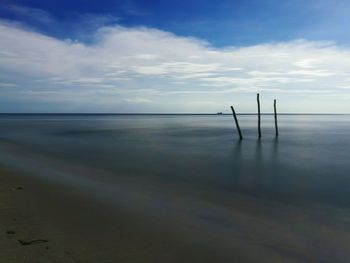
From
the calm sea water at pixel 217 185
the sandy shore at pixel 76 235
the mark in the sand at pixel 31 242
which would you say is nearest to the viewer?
the sandy shore at pixel 76 235

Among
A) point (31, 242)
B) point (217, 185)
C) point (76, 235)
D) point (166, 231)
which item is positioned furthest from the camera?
point (217, 185)

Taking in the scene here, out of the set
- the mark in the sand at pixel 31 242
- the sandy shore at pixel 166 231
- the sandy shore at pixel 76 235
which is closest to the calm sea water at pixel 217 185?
the sandy shore at pixel 166 231

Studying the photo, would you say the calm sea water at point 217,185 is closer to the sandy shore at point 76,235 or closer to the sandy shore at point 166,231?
the sandy shore at point 166,231

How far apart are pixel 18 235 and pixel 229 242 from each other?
12.7ft

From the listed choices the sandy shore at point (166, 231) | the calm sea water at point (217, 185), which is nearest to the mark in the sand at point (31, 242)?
the sandy shore at point (166, 231)

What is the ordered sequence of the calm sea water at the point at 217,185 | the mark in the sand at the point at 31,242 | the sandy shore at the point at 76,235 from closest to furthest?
the sandy shore at the point at 76,235 → the mark in the sand at the point at 31,242 → the calm sea water at the point at 217,185

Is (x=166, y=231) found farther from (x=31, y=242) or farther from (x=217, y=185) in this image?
(x=217, y=185)

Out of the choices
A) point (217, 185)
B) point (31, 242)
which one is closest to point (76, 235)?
point (31, 242)

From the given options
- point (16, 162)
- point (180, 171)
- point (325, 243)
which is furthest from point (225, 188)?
point (16, 162)

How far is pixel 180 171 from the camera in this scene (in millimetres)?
15359

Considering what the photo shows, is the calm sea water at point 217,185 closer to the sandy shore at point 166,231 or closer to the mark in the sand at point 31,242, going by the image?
the sandy shore at point 166,231

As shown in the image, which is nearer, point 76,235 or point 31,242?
point 31,242

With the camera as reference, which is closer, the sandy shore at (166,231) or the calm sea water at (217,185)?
the sandy shore at (166,231)

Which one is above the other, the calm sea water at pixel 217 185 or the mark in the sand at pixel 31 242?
the mark in the sand at pixel 31 242
